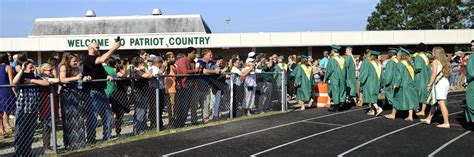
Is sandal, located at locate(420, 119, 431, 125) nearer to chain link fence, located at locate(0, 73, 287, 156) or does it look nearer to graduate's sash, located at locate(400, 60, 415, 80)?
graduate's sash, located at locate(400, 60, 415, 80)

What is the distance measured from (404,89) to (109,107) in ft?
20.7

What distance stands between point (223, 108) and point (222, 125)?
103 centimetres

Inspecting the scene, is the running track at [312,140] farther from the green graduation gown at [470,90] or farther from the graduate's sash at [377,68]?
the graduate's sash at [377,68]

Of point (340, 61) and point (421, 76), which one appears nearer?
point (421, 76)

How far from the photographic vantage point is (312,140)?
809cm

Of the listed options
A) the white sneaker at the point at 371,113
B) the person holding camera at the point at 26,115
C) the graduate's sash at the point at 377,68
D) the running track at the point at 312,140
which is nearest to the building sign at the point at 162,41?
the graduate's sash at the point at 377,68

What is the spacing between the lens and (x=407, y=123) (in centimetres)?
997

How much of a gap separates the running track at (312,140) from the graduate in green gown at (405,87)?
0.36 m

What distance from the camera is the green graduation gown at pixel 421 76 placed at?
1037 cm

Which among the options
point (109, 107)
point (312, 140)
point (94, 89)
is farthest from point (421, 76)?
point (94, 89)

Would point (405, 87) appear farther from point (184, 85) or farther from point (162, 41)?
point (162, 41)

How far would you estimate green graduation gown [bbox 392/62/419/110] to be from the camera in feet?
33.7

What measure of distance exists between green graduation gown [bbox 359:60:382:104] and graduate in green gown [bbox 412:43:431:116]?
1.05 meters

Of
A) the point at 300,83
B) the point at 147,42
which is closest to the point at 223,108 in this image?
the point at 300,83
